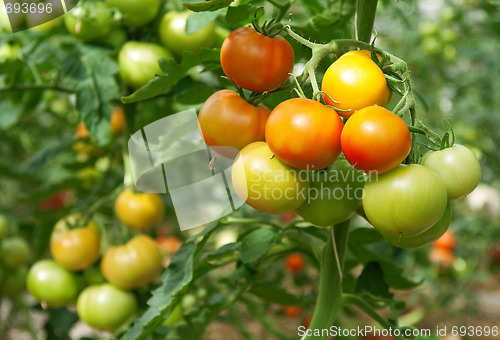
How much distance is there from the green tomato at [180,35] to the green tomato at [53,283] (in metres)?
0.49

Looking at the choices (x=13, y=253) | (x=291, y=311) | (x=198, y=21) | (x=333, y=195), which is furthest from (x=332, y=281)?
(x=291, y=311)

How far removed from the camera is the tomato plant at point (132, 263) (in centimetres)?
93

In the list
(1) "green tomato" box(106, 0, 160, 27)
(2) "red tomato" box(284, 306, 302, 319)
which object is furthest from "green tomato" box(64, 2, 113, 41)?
(2) "red tomato" box(284, 306, 302, 319)

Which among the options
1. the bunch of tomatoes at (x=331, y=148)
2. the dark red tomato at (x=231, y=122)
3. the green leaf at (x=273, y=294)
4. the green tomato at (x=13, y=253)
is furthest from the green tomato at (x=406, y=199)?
the green tomato at (x=13, y=253)

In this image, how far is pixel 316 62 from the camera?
1.58 ft

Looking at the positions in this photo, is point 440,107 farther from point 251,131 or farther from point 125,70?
point 251,131

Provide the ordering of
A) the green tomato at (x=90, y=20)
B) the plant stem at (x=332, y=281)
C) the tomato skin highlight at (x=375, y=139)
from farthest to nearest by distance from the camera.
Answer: the green tomato at (x=90, y=20) < the plant stem at (x=332, y=281) < the tomato skin highlight at (x=375, y=139)

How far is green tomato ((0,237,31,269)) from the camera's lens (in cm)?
126

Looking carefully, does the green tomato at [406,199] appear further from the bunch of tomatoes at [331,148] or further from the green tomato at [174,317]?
the green tomato at [174,317]

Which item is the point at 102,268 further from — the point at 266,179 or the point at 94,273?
the point at 266,179

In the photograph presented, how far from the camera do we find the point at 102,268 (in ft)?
3.22

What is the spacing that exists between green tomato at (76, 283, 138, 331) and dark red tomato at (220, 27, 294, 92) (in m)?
0.59

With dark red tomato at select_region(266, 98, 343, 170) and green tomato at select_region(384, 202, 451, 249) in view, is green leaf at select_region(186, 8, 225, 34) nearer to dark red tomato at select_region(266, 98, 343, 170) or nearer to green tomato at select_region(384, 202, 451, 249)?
dark red tomato at select_region(266, 98, 343, 170)

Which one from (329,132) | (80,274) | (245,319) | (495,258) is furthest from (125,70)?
(495,258)
